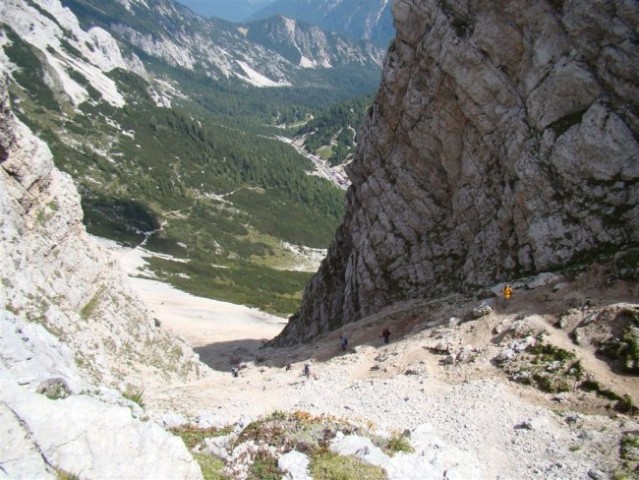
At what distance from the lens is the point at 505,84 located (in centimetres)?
4022

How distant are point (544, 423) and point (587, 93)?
73.1ft

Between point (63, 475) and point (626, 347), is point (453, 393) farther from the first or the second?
point (63, 475)

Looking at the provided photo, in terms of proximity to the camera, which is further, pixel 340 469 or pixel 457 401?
pixel 457 401

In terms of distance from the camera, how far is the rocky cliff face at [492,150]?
3306 cm

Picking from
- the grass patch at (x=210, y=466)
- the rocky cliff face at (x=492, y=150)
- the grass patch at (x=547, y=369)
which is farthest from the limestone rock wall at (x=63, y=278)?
the rocky cliff face at (x=492, y=150)

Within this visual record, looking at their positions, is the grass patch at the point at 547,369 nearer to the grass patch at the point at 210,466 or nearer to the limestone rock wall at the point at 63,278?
the grass patch at the point at 210,466

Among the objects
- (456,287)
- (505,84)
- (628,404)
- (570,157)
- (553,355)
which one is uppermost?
(505,84)

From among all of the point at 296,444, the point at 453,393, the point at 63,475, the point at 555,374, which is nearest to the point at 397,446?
the point at 296,444

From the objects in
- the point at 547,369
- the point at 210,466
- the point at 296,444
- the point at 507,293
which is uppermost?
the point at 507,293

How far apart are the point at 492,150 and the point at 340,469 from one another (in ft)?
101

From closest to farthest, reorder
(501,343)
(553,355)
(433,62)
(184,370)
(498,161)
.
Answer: (553,355) < (501,343) < (184,370) < (498,161) < (433,62)

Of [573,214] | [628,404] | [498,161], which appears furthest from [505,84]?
[628,404]

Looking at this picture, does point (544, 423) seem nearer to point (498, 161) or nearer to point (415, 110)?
point (498, 161)

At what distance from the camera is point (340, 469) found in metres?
16.7
